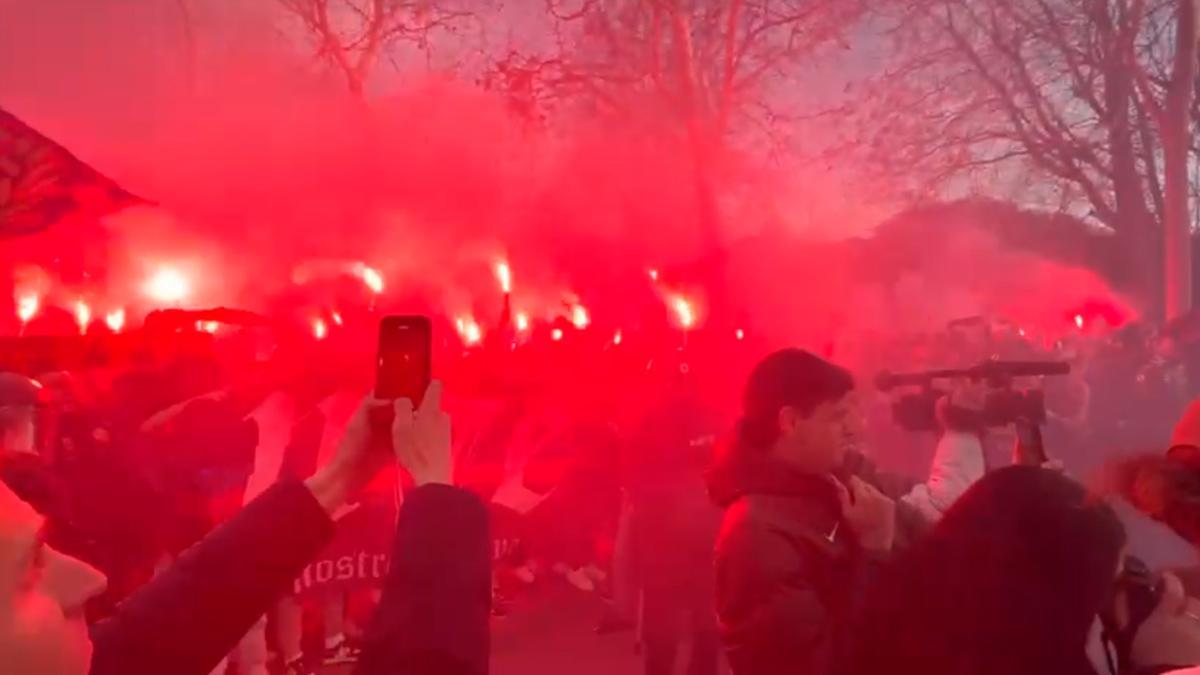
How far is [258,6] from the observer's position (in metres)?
2.71

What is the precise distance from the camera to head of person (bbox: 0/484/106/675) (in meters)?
1.11

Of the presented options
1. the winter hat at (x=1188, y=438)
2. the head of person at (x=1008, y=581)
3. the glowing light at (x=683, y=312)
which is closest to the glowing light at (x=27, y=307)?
the glowing light at (x=683, y=312)

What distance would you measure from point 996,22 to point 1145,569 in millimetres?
2148

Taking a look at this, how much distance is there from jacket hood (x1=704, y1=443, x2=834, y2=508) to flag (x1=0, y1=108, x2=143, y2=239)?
1.32 metres

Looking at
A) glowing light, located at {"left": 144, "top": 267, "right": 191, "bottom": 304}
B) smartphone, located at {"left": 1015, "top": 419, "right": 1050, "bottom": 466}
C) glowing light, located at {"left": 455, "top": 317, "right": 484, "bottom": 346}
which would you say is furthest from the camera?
glowing light, located at {"left": 455, "top": 317, "right": 484, "bottom": 346}

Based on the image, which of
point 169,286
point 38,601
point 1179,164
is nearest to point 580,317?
point 169,286

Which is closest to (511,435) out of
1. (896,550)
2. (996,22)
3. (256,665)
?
(256,665)

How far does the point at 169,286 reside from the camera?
2.72 metres

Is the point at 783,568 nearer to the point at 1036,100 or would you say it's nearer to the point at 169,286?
Answer: the point at 169,286

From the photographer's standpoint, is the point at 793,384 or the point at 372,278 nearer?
the point at 793,384

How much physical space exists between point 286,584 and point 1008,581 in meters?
1.11

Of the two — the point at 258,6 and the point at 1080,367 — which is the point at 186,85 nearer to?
the point at 258,6

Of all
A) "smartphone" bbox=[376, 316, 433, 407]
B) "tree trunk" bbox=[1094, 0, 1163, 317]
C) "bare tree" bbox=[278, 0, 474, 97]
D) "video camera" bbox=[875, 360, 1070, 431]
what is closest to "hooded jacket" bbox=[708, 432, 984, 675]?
"smartphone" bbox=[376, 316, 433, 407]

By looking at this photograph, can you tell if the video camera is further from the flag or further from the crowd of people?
the flag
